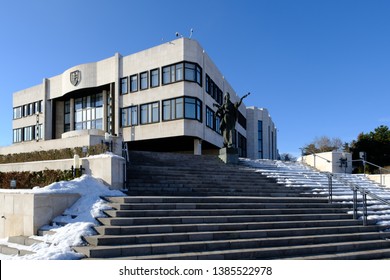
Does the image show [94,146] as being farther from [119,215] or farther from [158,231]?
[158,231]

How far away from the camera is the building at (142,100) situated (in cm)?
2828

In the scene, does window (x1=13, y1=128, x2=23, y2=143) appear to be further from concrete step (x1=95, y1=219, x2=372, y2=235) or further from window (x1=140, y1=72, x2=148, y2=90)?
concrete step (x1=95, y1=219, x2=372, y2=235)

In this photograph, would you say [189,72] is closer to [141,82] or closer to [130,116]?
[141,82]

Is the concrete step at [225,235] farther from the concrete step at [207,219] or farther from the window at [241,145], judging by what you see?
the window at [241,145]

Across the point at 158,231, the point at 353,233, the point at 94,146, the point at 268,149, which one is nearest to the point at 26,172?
the point at 94,146

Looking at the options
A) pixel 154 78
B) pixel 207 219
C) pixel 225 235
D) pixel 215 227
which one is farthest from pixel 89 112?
pixel 225 235

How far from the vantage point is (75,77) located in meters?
36.1

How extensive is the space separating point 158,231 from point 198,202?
248cm

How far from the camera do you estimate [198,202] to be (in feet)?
34.7

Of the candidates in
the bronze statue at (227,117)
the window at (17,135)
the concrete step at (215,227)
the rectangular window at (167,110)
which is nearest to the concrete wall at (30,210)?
the concrete step at (215,227)

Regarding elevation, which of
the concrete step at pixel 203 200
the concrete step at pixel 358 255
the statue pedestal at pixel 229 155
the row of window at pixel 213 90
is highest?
the row of window at pixel 213 90

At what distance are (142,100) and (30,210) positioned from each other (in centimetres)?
2188

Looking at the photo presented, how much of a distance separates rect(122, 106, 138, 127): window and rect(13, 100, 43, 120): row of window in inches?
583

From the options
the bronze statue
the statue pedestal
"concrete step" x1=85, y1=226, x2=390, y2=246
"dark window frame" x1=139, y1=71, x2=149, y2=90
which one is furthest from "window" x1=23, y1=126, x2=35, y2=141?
"concrete step" x1=85, y1=226, x2=390, y2=246
